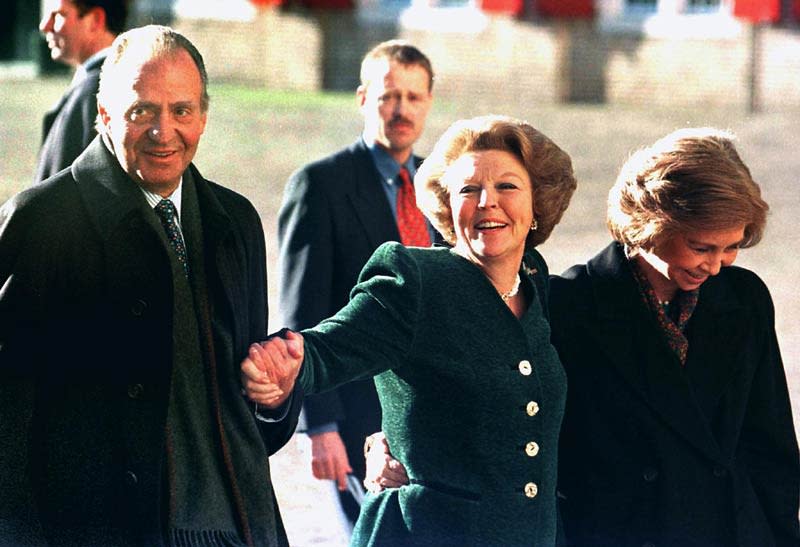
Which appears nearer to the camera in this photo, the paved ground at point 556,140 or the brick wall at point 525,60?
the paved ground at point 556,140

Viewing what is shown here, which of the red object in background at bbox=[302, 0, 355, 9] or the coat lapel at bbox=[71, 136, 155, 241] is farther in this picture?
the red object in background at bbox=[302, 0, 355, 9]

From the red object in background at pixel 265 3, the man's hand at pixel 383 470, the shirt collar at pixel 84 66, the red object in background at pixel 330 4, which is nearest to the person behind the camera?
the man's hand at pixel 383 470

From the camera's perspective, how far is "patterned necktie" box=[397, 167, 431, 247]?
5461 millimetres

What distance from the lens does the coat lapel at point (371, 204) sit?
538 centimetres

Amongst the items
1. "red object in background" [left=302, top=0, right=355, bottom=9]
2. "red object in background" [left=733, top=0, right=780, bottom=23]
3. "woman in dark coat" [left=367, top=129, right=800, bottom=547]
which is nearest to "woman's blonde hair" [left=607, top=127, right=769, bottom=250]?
"woman in dark coat" [left=367, top=129, right=800, bottom=547]

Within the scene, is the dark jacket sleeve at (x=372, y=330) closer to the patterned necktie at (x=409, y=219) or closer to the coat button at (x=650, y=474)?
the coat button at (x=650, y=474)

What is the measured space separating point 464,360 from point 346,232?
65.6 inches

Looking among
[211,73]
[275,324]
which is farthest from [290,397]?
[211,73]

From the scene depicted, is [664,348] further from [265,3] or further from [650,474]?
[265,3]

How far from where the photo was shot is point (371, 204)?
5.41 m

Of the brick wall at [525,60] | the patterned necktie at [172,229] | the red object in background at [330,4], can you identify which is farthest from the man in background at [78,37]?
the red object in background at [330,4]

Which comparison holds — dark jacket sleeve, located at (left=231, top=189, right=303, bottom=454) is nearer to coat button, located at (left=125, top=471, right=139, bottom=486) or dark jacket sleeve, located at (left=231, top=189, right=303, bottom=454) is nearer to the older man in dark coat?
the older man in dark coat

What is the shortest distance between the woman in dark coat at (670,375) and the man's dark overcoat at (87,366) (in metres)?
0.93

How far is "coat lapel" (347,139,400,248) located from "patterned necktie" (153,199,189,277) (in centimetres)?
165
